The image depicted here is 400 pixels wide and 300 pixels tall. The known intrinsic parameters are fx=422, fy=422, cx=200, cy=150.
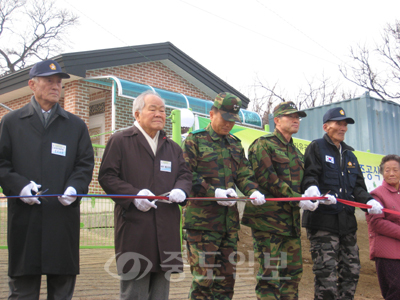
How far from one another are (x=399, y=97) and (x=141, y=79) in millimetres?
12607

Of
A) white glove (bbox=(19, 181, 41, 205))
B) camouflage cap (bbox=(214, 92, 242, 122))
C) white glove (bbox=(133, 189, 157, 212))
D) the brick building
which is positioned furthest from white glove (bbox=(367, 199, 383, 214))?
the brick building

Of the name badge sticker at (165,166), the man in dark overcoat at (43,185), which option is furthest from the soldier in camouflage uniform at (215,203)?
the man in dark overcoat at (43,185)

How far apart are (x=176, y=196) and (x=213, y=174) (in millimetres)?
806

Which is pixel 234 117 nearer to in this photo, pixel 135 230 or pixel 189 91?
pixel 135 230

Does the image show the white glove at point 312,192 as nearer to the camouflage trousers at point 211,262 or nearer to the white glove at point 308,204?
the white glove at point 308,204

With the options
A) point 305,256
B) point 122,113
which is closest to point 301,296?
point 305,256

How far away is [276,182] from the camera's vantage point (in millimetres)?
4160

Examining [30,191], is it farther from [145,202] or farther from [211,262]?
[211,262]

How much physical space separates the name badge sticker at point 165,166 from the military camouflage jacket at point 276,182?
1080 millimetres

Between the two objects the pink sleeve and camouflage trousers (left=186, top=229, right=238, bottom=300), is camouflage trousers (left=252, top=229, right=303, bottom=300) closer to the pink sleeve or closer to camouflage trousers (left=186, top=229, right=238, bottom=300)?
camouflage trousers (left=186, top=229, right=238, bottom=300)

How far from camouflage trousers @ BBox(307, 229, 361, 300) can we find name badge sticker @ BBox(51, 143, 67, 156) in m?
2.60

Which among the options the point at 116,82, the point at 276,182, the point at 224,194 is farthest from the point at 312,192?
the point at 116,82

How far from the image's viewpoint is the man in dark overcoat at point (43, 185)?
2961 mm

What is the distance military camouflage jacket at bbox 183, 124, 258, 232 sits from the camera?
380 centimetres
